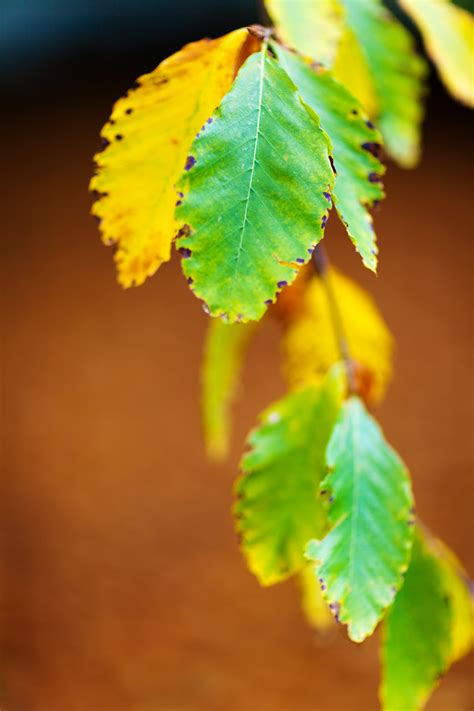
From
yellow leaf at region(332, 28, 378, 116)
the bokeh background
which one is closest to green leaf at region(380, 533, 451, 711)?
yellow leaf at region(332, 28, 378, 116)

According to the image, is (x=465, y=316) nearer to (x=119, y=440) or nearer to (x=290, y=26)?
(x=119, y=440)

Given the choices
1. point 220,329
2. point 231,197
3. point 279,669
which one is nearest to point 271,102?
point 231,197

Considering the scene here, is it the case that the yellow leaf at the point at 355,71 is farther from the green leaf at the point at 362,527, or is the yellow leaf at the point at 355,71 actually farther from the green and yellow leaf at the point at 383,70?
the green leaf at the point at 362,527

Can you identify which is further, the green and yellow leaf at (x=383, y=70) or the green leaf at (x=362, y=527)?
the green and yellow leaf at (x=383, y=70)

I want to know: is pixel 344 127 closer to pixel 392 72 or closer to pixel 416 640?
pixel 392 72

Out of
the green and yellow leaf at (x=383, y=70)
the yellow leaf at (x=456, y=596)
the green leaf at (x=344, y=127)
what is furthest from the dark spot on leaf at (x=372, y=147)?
the yellow leaf at (x=456, y=596)

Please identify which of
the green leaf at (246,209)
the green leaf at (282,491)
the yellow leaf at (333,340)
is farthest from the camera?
the yellow leaf at (333,340)
